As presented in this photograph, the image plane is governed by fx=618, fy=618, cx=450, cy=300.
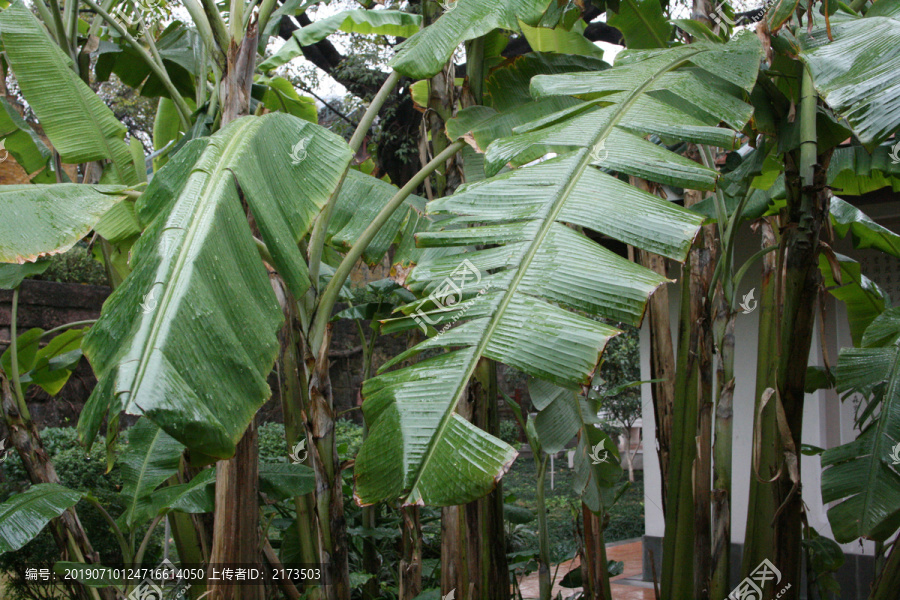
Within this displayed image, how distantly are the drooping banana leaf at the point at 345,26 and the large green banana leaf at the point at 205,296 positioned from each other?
1.40 m

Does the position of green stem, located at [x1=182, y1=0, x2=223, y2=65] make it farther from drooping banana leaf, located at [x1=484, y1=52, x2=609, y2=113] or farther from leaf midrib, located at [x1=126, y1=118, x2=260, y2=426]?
drooping banana leaf, located at [x1=484, y1=52, x2=609, y2=113]

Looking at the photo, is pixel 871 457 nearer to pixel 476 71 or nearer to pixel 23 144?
pixel 476 71

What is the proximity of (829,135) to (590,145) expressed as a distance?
0.62 meters

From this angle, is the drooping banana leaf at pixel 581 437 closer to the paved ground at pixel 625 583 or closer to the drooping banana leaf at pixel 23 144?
the paved ground at pixel 625 583

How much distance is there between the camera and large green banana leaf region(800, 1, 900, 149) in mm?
1083

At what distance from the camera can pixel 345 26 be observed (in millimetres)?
2584

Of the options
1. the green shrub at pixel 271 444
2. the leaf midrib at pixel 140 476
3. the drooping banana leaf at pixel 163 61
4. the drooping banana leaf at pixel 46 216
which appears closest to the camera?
the drooping banana leaf at pixel 46 216

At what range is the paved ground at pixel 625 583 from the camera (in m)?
4.11

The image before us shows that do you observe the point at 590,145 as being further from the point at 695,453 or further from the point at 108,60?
the point at 108,60

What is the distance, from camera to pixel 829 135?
1.42m

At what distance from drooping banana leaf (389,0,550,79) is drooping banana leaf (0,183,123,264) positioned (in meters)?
0.83

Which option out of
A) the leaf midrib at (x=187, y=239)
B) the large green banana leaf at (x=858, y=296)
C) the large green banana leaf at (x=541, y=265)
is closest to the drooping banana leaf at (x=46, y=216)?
the leaf midrib at (x=187, y=239)

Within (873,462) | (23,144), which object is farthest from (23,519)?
(873,462)

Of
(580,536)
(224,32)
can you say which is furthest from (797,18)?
(580,536)
